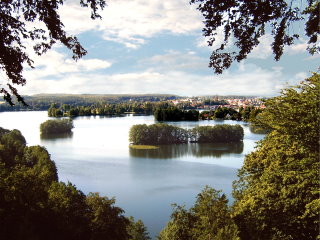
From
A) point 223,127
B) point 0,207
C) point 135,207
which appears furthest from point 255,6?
point 223,127

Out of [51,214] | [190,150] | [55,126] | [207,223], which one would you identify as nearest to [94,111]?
[55,126]

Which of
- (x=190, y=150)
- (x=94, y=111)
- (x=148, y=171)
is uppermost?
(x=94, y=111)

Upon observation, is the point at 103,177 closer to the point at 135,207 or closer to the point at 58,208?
the point at 135,207

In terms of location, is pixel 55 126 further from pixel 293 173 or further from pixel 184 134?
pixel 293 173

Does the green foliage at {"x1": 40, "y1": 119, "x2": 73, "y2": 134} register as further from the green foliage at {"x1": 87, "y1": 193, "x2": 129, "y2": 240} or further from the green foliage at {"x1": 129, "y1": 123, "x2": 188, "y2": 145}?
the green foliage at {"x1": 87, "y1": 193, "x2": 129, "y2": 240}

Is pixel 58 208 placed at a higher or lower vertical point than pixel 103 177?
higher

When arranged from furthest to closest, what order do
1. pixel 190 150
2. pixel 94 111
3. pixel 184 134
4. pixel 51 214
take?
pixel 94 111
pixel 184 134
pixel 190 150
pixel 51 214
